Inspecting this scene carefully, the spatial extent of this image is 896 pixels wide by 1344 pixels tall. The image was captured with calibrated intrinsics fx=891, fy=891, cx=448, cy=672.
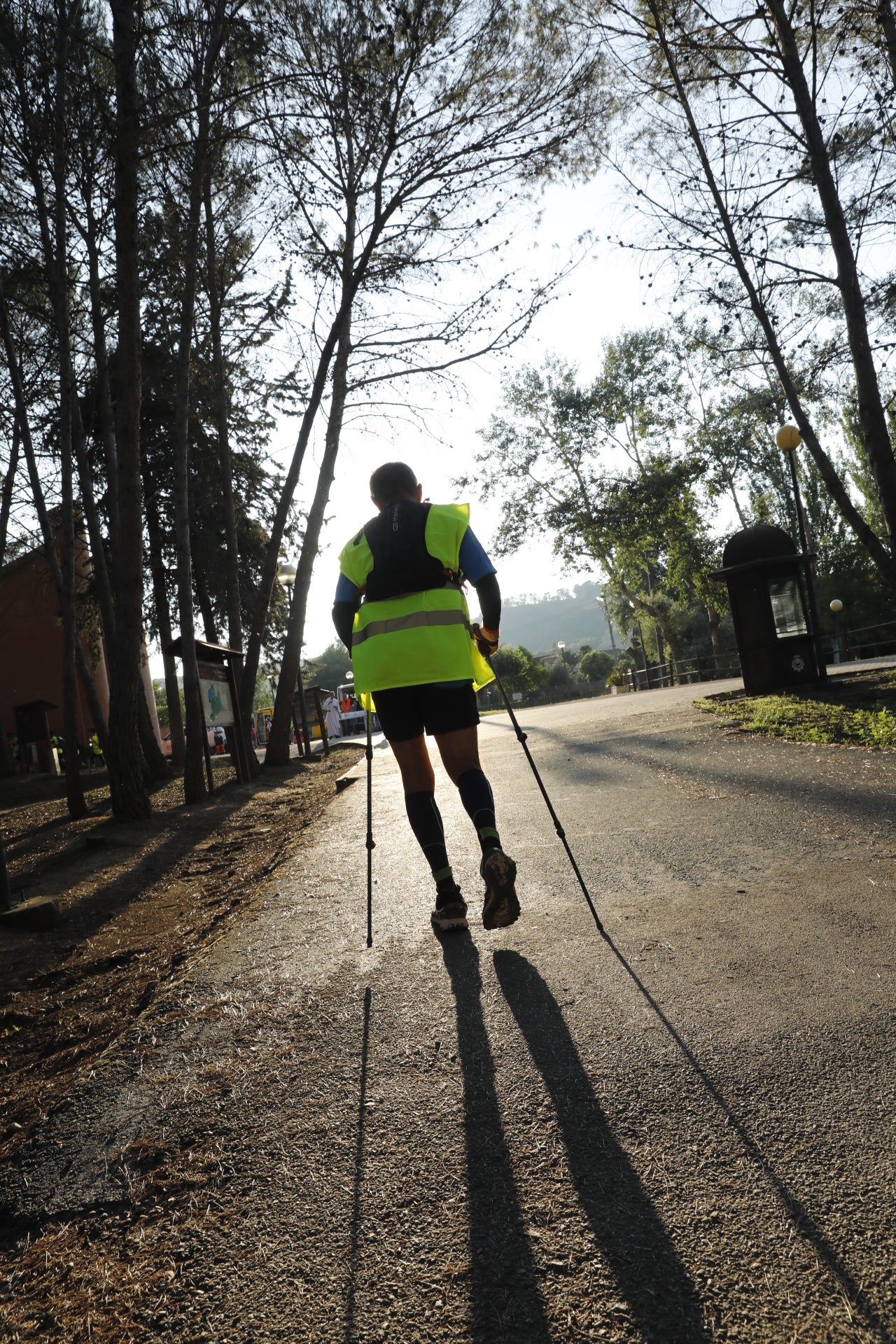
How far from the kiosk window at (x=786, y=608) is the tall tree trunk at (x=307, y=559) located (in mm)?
8175

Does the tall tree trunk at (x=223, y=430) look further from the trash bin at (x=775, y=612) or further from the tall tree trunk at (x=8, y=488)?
the trash bin at (x=775, y=612)

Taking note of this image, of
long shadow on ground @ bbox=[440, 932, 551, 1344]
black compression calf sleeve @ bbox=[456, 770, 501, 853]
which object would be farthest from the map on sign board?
long shadow on ground @ bbox=[440, 932, 551, 1344]

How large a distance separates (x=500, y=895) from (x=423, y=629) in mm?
1133

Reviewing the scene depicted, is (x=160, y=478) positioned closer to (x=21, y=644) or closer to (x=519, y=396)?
(x=21, y=644)

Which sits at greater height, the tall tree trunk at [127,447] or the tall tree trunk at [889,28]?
the tall tree trunk at [889,28]

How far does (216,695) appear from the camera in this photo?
537 inches

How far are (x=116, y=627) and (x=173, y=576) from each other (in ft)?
46.6

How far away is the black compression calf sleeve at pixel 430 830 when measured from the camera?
3.82 m

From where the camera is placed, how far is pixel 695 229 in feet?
41.8

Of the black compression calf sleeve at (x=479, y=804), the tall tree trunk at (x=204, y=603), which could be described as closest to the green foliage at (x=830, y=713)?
the black compression calf sleeve at (x=479, y=804)

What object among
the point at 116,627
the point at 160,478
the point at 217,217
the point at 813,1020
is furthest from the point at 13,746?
the point at 813,1020

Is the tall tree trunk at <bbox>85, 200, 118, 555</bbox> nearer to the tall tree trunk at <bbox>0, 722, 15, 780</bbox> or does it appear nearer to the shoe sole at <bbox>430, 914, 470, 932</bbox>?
the shoe sole at <bbox>430, 914, 470, 932</bbox>

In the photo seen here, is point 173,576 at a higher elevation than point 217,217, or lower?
lower

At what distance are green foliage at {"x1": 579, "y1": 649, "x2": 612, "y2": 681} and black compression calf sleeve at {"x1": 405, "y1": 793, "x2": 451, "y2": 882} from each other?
103482 mm
